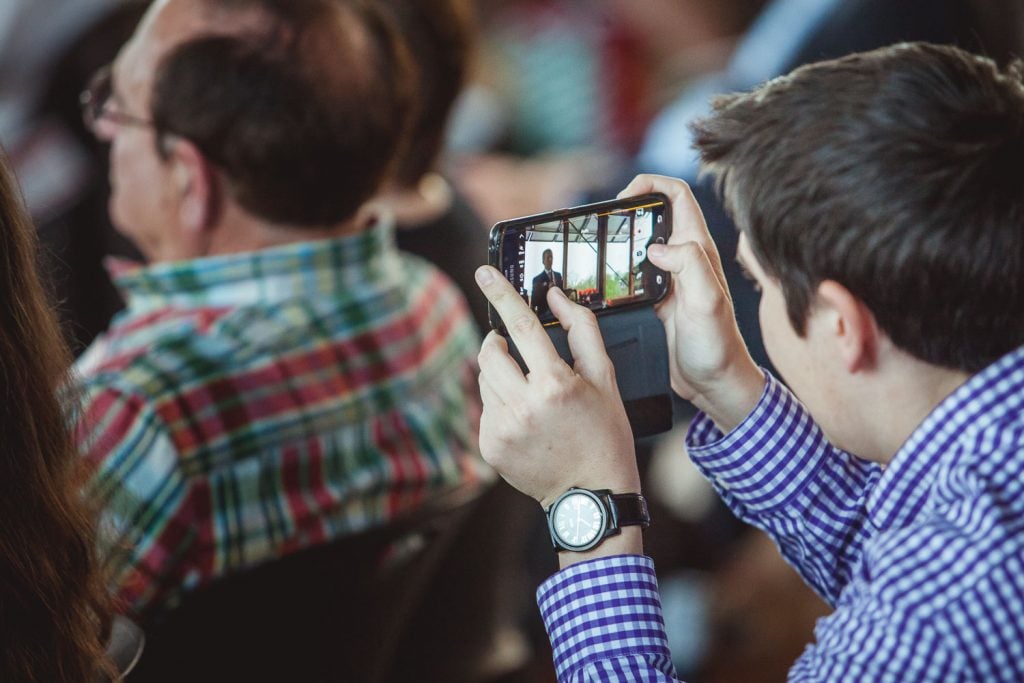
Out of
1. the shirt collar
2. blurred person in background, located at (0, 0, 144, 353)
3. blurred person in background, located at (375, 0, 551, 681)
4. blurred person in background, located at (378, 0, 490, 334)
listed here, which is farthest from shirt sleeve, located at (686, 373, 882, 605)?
blurred person in background, located at (0, 0, 144, 353)

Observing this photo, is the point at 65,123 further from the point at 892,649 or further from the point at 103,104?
the point at 892,649

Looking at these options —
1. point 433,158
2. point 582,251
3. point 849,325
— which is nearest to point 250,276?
point 433,158

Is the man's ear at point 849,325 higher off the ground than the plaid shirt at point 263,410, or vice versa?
the man's ear at point 849,325

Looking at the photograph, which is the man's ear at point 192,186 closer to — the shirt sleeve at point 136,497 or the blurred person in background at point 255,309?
the blurred person in background at point 255,309

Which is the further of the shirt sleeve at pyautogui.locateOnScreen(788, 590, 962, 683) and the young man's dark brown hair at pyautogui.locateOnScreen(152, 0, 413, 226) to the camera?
the young man's dark brown hair at pyautogui.locateOnScreen(152, 0, 413, 226)

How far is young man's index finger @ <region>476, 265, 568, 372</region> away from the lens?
0.76 metres

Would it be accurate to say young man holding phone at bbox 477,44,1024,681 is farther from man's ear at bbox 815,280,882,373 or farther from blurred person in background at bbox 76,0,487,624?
blurred person in background at bbox 76,0,487,624

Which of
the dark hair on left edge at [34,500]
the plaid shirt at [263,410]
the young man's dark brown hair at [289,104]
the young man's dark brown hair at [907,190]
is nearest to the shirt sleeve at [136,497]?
the plaid shirt at [263,410]

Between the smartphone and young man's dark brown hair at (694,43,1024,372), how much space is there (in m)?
0.09

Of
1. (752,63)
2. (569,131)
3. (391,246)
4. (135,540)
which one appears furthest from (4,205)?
(569,131)

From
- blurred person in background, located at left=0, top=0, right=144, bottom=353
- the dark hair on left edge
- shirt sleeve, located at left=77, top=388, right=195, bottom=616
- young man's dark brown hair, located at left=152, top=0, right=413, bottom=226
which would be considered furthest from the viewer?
blurred person in background, located at left=0, top=0, right=144, bottom=353

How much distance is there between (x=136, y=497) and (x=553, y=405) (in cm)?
62

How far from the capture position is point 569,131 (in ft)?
11.2

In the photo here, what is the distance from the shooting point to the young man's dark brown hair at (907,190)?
72 centimetres
